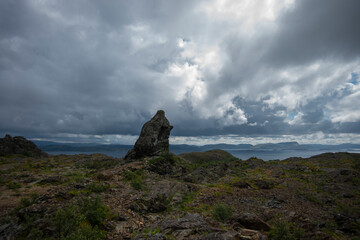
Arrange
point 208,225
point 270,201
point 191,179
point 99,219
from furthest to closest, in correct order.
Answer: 1. point 191,179
2. point 270,201
3. point 99,219
4. point 208,225

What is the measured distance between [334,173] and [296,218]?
24240 mm

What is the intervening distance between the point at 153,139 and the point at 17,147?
52608mm

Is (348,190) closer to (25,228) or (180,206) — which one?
(180,206)

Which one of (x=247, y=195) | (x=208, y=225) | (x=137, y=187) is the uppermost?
(x=208, y=225)

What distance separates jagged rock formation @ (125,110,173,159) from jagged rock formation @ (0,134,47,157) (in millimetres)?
44118

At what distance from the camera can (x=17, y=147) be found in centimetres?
5322

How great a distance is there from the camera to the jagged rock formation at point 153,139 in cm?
3344

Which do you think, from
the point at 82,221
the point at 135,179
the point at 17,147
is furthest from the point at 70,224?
the point at 17,147

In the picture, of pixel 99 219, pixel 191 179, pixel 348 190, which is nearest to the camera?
pixel 99 219

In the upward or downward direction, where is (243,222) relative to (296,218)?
upward

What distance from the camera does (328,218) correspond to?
1159cm

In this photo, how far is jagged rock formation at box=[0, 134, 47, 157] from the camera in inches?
1976

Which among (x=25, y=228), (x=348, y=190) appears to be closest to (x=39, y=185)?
(x=25, y=228)

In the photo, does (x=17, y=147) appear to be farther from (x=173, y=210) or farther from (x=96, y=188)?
(x=173, y=210)
